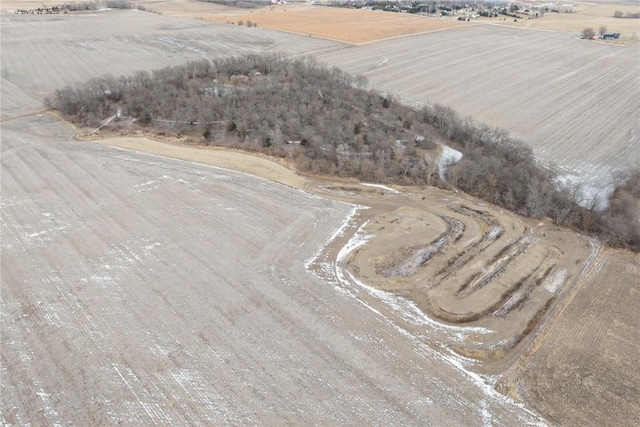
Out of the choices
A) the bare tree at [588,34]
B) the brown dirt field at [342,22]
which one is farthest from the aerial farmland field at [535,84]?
the brown dirt field at [342,22]

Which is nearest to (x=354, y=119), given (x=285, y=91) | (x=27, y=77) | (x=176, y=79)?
(x=285, y=91)

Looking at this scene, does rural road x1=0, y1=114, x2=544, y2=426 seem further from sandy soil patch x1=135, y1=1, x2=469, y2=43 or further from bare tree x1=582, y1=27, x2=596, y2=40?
bare tree x1=582, y1=27, x2=596, y2=40

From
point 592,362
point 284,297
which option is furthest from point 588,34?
point 284,297

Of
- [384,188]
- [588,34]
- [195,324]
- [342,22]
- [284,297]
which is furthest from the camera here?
[342,22]

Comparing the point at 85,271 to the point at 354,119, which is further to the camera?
the point at 354,119

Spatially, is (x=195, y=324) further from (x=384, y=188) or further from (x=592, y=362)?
(x=592, y=362)

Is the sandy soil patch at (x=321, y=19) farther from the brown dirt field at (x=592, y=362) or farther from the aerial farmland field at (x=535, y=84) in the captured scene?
the brown dirt field at (x=592, y=362)

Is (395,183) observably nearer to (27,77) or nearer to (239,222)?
(239,222)

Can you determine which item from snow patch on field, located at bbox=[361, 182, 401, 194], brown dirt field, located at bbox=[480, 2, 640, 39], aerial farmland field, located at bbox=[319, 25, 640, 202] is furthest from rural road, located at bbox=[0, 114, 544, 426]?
brown dirt field, located at bbox=[480, 2, 640, 39]
